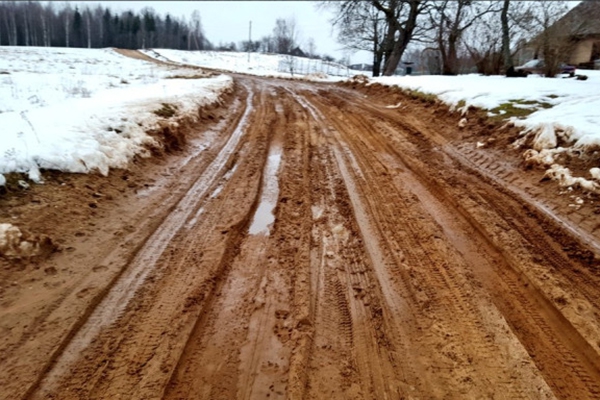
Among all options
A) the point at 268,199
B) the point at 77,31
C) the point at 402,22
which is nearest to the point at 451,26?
the point at 402,22

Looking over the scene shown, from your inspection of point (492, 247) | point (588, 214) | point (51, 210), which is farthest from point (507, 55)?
point (51, 210)

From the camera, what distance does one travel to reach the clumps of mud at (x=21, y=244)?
3.43 metres

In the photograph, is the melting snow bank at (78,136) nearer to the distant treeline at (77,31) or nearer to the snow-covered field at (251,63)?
the snow-covered field at (251,63)

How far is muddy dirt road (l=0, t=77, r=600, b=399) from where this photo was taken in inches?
96.9

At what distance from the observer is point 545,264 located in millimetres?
3684

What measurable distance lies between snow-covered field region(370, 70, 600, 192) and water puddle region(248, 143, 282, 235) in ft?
13.2

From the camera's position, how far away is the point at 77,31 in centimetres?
8031

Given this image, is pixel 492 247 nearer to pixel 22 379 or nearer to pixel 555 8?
pixel 22 379

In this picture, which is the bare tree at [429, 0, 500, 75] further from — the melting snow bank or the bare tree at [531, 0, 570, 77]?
the melting snow bank

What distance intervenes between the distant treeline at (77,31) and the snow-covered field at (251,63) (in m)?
29.1

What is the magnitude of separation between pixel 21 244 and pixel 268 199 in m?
2.81

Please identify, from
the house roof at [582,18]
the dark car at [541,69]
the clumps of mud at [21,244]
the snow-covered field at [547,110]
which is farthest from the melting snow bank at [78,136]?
the house roof at [582,18]

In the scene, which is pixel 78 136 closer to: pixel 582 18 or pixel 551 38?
pixel 551 38

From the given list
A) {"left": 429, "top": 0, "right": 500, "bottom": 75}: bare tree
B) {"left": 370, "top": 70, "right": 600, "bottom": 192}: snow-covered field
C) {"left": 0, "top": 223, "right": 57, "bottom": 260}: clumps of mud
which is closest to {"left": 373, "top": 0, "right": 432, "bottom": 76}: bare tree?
{"left": 429, "top": 0, "right": 500, "bottom": 75}: bare tree
